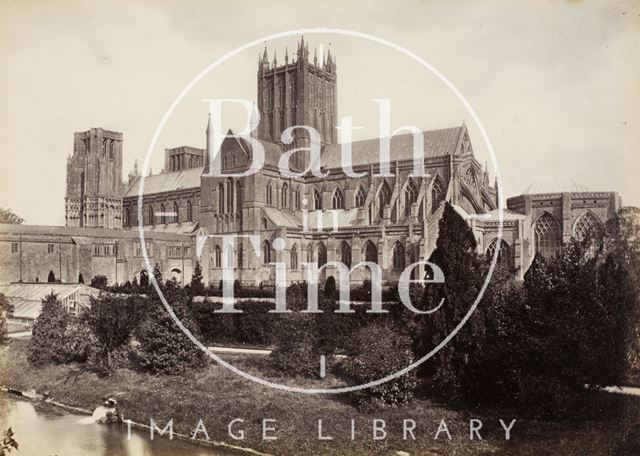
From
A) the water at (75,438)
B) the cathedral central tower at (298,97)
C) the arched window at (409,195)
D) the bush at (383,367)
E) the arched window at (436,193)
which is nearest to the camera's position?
the water at (75,438)

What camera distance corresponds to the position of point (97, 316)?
21844mm

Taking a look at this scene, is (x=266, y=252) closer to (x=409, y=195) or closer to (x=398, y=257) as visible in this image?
(x=398, y=257)

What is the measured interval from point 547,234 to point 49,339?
3218 cm

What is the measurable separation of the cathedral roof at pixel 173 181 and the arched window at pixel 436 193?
27248mm

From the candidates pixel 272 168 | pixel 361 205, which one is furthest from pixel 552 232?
pixel 272 168

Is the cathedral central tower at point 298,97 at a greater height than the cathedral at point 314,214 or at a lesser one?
greater

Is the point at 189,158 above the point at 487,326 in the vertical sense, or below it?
above

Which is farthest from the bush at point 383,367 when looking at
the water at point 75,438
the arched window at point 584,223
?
the arched window at point 584,223

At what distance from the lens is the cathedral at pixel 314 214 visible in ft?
136

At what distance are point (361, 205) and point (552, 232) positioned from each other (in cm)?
1741

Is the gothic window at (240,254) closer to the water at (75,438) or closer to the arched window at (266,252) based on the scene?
the arched window at (266,252)

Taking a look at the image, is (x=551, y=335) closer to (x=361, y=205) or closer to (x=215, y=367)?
(x=215, y=367)

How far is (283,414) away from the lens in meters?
16.2

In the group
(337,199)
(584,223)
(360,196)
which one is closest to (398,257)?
(360,196)
